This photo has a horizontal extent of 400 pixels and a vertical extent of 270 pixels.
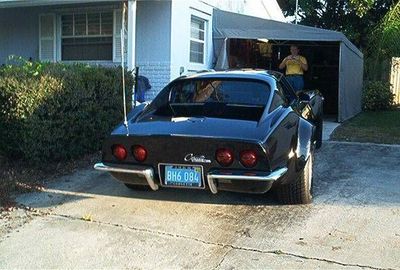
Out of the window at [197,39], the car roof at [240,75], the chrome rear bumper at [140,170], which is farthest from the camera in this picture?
the window at [197,39]

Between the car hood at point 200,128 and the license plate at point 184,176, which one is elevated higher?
the car hood at point 200,128

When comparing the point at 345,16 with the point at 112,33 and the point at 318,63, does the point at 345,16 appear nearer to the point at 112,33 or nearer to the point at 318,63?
the point at 318,63

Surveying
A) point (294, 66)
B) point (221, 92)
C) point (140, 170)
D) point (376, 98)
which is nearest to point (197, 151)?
point (140, 170)

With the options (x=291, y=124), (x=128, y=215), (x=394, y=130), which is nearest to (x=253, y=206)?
(x=291, y=124)

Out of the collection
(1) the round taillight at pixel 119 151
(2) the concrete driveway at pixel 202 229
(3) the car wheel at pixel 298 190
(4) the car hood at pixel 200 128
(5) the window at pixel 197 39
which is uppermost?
(5) the window at pixel 197 39

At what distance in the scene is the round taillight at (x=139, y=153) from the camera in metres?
4.88

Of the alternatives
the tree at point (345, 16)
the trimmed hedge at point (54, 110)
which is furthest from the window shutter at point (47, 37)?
the tree at point (345, 16)

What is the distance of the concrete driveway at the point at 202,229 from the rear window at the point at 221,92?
1.06 meters

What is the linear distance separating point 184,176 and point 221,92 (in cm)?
136

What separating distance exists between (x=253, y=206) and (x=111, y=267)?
6.24ft

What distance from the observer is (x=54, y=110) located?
21.5ft

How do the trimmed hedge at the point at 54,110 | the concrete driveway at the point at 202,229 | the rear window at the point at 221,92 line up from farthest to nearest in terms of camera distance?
the trimmed hedge at the point at 54,110 → the rear window at the point at 221,92 → the concrete driveway at the point at 202,229

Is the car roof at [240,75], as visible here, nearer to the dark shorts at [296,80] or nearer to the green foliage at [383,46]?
the dark shorts at [296,80]

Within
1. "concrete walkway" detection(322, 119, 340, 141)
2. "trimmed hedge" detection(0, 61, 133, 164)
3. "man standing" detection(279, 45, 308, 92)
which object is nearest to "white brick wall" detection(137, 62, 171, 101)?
"trimmed hedge" detection(0, 61, 133, 164)
